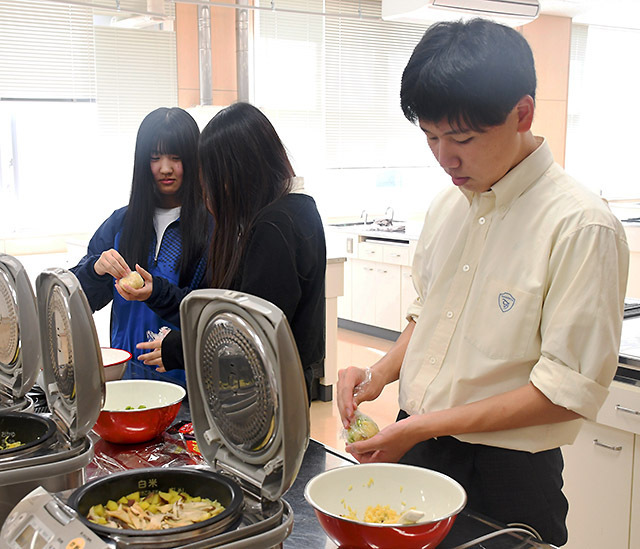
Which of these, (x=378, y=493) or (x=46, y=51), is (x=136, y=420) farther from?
(x=46, y=51)

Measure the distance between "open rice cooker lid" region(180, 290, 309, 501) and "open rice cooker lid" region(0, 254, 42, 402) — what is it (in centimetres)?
48

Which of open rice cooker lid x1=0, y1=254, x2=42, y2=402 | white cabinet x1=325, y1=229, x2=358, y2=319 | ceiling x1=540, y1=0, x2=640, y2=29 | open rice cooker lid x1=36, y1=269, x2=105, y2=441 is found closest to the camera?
open rice cooker lid x1=36, y1=269, x2=105, y2=441

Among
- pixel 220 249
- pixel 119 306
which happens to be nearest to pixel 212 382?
pixel 220 249

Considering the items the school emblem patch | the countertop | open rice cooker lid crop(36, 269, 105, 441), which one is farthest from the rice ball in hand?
the school emblem patch

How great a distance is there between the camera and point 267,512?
1009 mm

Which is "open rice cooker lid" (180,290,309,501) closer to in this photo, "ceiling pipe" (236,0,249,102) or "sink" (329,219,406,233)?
"sink" (329,219,406,233)

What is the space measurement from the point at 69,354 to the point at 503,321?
743mm

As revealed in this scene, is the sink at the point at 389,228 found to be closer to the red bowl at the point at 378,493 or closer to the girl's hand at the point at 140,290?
the girl's hand at the point at 140,290

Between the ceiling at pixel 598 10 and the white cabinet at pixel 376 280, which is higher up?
the ceiling at pixel 598 10

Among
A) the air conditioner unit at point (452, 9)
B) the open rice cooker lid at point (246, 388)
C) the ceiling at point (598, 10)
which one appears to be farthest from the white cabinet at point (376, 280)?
the open rice cooker lid at point (246, 388)

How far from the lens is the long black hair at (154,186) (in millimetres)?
2283

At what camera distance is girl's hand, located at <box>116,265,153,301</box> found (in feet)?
6.58

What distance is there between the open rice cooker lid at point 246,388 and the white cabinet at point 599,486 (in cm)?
162

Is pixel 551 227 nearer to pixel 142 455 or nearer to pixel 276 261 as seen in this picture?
pixel 276 261
